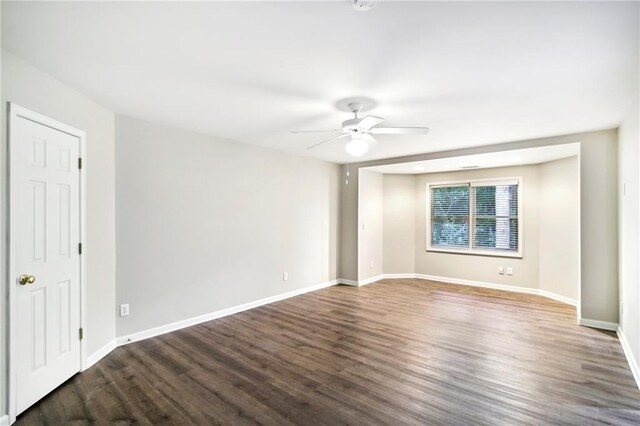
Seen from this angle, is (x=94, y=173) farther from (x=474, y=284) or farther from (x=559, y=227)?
(x=559, y=227)

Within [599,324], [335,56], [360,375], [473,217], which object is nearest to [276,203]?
[360,375]

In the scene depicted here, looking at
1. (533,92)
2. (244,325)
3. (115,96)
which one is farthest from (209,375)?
(533,92)

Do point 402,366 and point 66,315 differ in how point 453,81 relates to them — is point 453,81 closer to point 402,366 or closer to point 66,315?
point 402,366

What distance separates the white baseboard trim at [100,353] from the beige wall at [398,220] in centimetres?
517

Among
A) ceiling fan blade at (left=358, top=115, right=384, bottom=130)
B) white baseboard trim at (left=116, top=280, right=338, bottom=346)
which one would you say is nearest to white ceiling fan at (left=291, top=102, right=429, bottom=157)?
ceiling fan blade at (left=358, top=115, right=384, bottom=130)

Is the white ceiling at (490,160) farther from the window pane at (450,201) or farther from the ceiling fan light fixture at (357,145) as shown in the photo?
the ceiling fan light fixture at (357,145)

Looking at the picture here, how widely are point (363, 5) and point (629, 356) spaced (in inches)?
156

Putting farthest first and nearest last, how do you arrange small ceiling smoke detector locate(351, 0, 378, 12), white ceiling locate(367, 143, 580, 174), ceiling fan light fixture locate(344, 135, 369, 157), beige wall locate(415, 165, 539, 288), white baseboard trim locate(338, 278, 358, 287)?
white baseboard trim locate(338, 278, 358, 287) < beige wall locate(415, 165, 539, 288) < white ceiling locate(367, 143, 580, 174) < ceiling fan light fixture locate(344, 135, 369, 157) < small ceiling smoke detector locate(351, 0, 378, 12)

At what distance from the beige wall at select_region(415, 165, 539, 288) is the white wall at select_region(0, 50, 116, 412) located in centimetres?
581

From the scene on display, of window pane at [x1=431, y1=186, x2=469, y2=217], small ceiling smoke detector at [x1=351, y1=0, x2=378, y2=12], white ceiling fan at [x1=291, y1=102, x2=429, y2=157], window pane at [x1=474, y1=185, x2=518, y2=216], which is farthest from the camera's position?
window pane at [x1=431, y1=186, x2=469, y2=217]

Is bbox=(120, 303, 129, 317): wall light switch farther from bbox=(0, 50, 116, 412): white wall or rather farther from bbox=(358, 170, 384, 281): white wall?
bbox=(358, 170, 384, 281): white wall

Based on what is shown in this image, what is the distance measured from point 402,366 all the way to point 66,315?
2991 mm

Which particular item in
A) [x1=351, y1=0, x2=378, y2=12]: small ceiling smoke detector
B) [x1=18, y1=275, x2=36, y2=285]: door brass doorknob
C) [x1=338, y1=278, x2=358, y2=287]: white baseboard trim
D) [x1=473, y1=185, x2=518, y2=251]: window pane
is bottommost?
[x1=338, y1=278, x2=358, y2=287]: white baseboard trim

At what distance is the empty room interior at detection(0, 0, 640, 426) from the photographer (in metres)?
1.84
